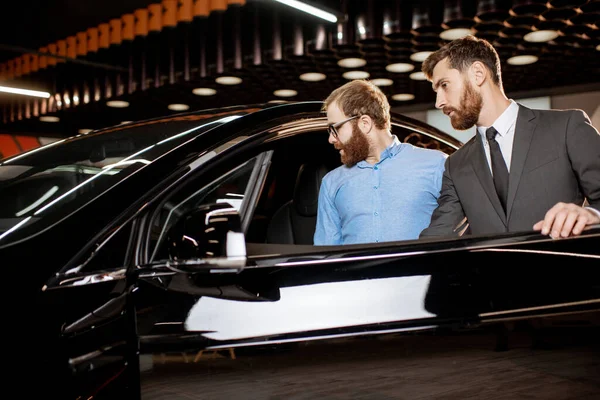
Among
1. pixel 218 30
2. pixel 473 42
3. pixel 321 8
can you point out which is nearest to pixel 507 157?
pixel 473 42

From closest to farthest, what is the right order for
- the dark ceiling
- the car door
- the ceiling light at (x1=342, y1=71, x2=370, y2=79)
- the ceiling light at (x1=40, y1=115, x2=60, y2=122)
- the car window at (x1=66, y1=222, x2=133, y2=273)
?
the car door < the car window at (x1=66, y1=222, x2=133, y2=273) < the dark ceiling < the ceiling light at (x1=342, y1=71, x2=370, y2=79) < the ceiling light at (x1=40, y1=115, x2=60, y2=122)

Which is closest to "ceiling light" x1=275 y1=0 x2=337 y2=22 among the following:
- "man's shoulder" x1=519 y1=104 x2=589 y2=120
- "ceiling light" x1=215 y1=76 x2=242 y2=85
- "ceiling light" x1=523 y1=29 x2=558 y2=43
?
"ceiling light" x1=523 y1=29 x2=558 y2=43

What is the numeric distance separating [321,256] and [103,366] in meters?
0.39

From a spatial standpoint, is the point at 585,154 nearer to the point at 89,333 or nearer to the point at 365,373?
the point at 365,373

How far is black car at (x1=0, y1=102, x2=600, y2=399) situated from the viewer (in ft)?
2.92

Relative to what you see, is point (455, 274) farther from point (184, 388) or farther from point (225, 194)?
point (225, 194)

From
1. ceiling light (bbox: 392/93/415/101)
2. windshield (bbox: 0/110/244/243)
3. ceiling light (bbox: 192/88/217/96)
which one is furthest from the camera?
ceiling light (bbox: 392/93/415/101)

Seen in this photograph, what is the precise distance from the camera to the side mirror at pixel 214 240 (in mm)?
915

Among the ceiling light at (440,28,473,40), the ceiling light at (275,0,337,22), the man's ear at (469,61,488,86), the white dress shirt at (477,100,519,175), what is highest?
the ceiling light at (275,0,337,22)

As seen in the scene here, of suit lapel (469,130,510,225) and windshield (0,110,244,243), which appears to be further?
suit lapel (469,130,510,225)

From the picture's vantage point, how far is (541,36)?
7.49m

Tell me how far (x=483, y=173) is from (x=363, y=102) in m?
0.59

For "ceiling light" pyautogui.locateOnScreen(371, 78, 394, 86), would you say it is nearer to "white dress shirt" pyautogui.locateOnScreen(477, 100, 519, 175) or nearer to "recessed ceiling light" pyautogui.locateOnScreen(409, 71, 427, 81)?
"recessed ceiling light" pyautogui.locateOnScreen(409, 71, 427, 81)

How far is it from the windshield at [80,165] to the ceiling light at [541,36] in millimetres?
6997
